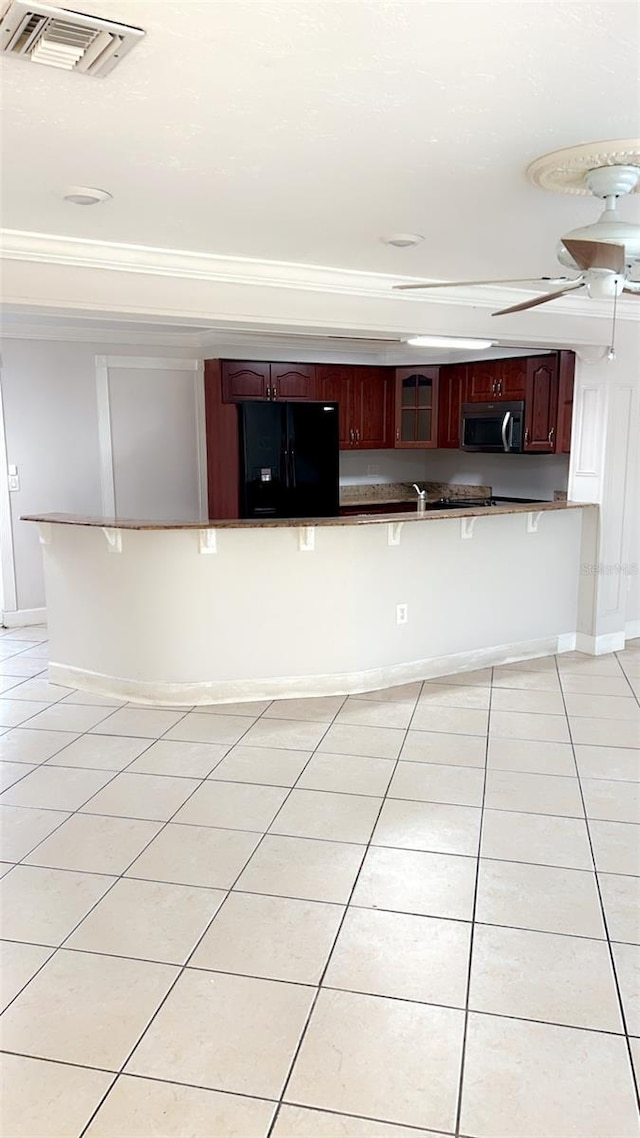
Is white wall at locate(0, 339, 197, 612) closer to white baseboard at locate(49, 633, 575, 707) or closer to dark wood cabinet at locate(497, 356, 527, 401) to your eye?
white baseboard at locate(49, 633, 575, 707)

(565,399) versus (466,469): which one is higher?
(565,399)

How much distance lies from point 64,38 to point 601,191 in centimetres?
166

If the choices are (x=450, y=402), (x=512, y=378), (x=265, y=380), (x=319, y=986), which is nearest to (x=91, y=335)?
(x=265, y=380)

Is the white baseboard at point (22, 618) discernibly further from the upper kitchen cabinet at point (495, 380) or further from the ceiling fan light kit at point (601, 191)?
the ceiling fan light kit at point (601, 191)

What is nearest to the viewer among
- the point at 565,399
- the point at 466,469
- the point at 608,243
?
the point at 608,243

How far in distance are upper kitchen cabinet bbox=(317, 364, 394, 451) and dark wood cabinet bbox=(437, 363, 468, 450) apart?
0.45 meters

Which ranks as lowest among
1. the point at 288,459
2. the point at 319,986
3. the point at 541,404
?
the point at 319,986

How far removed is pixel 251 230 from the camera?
3.19 m

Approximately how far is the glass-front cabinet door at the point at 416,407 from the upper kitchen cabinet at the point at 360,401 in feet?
0.24

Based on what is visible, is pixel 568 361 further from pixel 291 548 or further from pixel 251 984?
pixel 251 984

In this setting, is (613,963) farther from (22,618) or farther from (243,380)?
(22,618)

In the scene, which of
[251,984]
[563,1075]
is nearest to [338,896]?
[251,984]

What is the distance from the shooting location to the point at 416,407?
6.94 meters

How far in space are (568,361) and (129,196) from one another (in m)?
3.75
